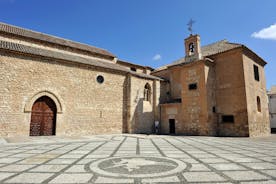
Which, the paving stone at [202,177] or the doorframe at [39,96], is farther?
the doorframe at [39,96]

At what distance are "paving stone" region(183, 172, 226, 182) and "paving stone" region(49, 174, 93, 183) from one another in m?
1.93

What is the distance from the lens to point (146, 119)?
17.3m

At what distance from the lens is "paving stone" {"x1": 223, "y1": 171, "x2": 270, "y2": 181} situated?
329 centimetres

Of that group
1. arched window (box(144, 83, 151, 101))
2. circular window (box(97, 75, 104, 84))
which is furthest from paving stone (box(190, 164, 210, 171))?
arched window (box(144, 83, 151, 101))

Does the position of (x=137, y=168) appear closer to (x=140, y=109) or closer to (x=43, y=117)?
(x=43, y=117)

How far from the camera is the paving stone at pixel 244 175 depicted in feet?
10.8

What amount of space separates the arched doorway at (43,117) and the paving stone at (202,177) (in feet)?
39.1

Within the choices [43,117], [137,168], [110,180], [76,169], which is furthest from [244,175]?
[43,117]

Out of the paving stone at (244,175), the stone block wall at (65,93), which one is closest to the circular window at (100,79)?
the stone block wall at (65,93)

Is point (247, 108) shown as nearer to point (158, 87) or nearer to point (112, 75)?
point (158, 87)

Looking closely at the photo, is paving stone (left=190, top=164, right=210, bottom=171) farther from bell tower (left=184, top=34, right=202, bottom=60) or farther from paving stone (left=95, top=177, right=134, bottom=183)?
bell tower (left=184, top=34, right=202, bottom=60)

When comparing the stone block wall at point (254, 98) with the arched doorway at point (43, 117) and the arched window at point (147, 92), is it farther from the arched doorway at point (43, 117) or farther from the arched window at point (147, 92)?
the arched doorway at point (43, 117)

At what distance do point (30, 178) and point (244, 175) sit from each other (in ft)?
13.9

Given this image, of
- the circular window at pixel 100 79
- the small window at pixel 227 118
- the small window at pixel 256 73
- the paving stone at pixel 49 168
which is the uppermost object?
the small window at pixel 256 73
